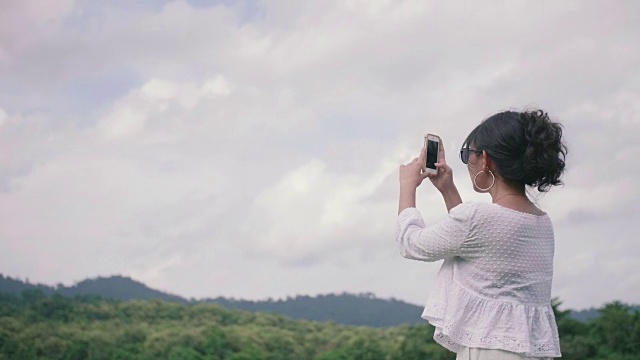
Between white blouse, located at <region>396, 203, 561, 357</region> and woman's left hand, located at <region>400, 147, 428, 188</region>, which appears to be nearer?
white blouse, located at <region>396, 203, 561, 357</region>

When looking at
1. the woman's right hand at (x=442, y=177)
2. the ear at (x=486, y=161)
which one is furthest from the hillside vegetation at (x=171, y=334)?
the ear at (x=486, y=161)

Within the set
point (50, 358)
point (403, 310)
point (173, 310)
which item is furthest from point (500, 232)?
point (403, 310)

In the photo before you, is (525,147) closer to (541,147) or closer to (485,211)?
(541,147)

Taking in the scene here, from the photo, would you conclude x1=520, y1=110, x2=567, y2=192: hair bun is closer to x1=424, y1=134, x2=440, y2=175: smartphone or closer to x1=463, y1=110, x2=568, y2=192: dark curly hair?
x1=463, y1=110, x2=568, y2=192: dark curly hair

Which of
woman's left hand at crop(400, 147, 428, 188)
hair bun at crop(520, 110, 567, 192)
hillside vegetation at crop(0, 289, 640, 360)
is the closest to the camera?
hair bun at crop(520, 110, 567, 192)

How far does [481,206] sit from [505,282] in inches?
8.1

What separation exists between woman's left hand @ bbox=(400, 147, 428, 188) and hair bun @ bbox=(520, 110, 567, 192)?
0.93ft

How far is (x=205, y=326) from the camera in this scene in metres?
24.8

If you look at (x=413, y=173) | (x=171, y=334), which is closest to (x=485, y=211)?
(x=413, y=173)

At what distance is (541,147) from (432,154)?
12.6 inches

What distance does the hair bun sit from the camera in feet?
6.23

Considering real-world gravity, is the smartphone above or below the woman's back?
above

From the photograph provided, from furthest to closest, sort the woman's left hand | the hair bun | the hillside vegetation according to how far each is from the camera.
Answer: the hillside vegetation < the woman's left hand < the hair bun

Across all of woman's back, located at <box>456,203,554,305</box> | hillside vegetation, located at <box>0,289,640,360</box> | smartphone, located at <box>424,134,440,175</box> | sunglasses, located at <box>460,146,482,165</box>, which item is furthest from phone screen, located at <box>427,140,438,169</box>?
hillside vegetation, located at <box>0,289,640,360</box>
